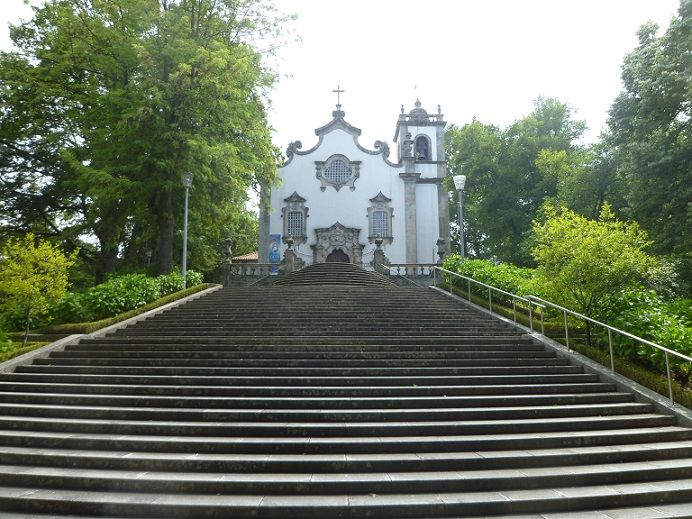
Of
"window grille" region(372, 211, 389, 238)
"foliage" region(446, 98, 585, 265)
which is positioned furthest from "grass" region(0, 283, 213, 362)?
"foliage" region(446, 98, 585, 265)

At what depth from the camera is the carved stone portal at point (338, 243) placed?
1100 inches

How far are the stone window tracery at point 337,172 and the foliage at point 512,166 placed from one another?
656 centimetres

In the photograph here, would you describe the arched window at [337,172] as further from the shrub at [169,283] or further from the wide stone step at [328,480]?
the wide stone step at [328,480]

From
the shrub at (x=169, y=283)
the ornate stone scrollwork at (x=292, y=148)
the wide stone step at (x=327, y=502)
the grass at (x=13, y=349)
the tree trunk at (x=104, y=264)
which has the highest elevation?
the ornate stone scrollwork at (x=292, y=148)

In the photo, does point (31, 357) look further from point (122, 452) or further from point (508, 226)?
point (508, 226)

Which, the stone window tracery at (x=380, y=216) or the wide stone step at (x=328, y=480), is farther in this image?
the stone window tracery at (x=380, y=216)

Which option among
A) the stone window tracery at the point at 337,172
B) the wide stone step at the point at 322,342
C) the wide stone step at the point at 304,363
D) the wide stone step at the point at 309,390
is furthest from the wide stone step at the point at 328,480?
the stone window tracery at the point at 337,172

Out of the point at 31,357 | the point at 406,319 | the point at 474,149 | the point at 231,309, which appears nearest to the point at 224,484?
the point at 31,357

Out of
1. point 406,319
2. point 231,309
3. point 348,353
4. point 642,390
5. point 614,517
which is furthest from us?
point 231,309

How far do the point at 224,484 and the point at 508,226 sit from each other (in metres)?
26.4

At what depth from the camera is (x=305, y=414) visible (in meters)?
6.28

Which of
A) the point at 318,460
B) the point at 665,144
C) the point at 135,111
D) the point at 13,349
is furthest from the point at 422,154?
the point at 318,460

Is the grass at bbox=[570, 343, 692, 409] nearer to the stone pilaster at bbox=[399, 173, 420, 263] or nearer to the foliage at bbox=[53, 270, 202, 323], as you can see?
the foliage at bbox=[53, 270, 202, 323]

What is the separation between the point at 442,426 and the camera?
19.8 ft
